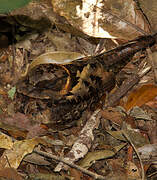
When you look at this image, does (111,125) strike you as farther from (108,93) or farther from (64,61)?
(64,61)

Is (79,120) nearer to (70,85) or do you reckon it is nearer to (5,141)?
(70,85)

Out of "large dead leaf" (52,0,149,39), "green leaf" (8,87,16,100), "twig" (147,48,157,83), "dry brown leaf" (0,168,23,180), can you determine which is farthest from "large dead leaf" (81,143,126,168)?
"large dead leaf" (52,0,149,39)

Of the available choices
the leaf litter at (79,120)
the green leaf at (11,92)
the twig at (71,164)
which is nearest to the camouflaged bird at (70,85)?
the leaf litter at (79,120)

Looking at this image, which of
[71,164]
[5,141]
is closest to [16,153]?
[5,141]

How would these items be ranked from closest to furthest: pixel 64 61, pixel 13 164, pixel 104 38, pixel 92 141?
pixel 13 164, pixel 92 141, pixel 64 61, pixel 104 38

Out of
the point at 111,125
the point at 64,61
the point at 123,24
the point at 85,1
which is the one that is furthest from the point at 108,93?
the point at 85,1

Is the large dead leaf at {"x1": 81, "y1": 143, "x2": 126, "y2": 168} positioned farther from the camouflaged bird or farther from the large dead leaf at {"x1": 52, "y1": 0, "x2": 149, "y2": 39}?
the large dead leaf at {"x1": 52, "y1": 0, "x2": 149, "y2": 39}

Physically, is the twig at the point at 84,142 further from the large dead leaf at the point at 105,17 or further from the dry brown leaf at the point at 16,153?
the large dead leaf at the point at 105,17
